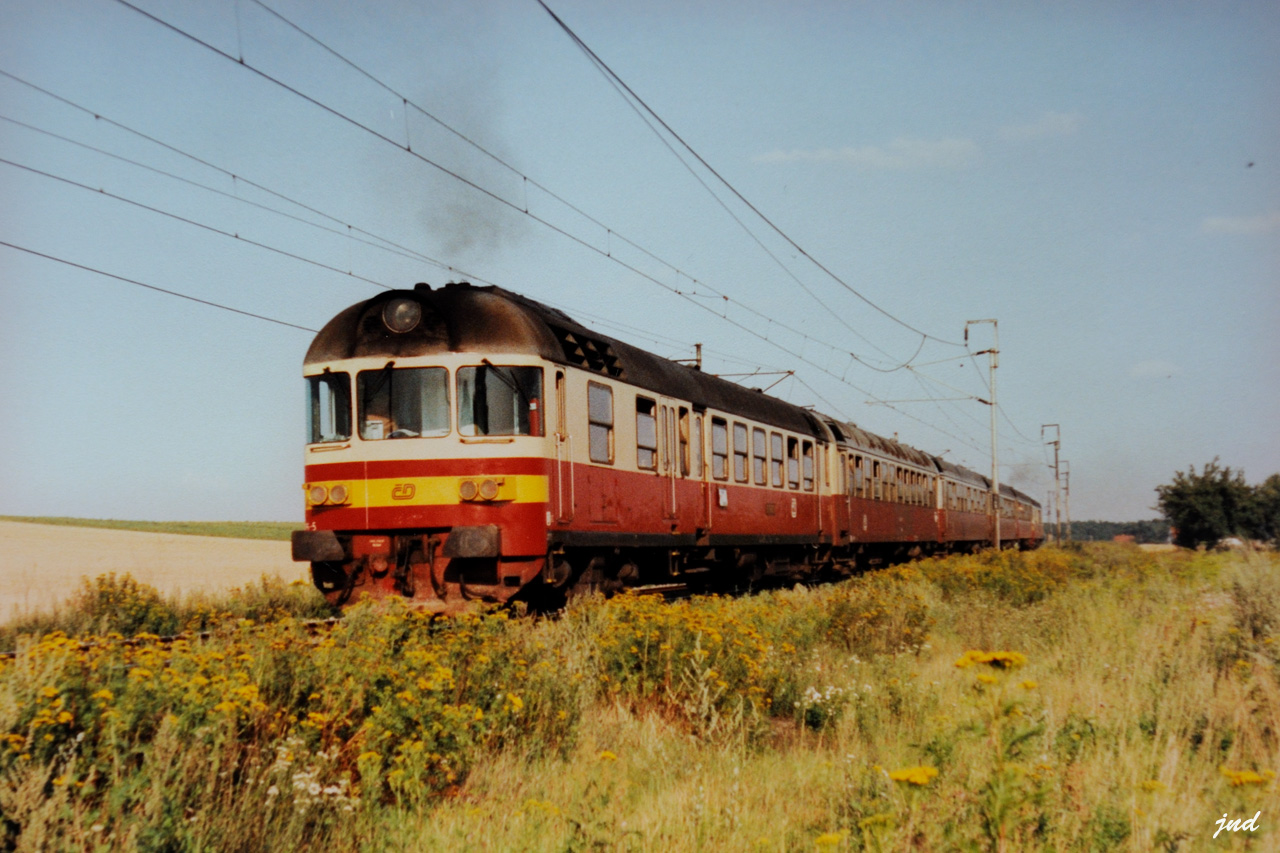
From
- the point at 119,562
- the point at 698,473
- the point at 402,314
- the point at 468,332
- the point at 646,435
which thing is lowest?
the point at 119,562

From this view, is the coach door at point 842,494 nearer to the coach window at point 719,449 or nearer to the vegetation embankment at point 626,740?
the coach window at point 719,449

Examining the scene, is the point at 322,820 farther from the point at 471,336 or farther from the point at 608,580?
the point at 608,580

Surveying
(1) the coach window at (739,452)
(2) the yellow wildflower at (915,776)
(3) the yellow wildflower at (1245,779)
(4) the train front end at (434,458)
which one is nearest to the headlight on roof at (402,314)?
(4) the train front end at (434,458)

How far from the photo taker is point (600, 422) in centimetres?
1227

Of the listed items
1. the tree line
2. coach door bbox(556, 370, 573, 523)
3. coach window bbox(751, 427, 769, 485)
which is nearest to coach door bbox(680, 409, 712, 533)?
coach window bbox(751, 427, 769, 485)

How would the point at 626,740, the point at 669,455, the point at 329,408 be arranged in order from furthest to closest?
the point at 669,455
the point at 329,408
the point at 626,740

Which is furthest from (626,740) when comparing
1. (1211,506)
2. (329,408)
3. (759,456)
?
(1211,506)

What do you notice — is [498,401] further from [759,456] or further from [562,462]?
[759,456]

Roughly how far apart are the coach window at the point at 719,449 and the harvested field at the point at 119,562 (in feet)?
26.5

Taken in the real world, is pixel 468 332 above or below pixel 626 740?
above

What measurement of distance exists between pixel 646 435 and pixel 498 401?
122 inches

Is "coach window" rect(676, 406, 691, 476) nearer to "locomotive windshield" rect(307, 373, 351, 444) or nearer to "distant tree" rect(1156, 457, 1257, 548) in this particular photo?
"locomotive windshield" rect(307, 373, 351, 444)

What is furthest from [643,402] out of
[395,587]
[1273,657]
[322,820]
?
[322,820]

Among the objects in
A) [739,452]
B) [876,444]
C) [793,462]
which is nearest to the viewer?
[739,452]
